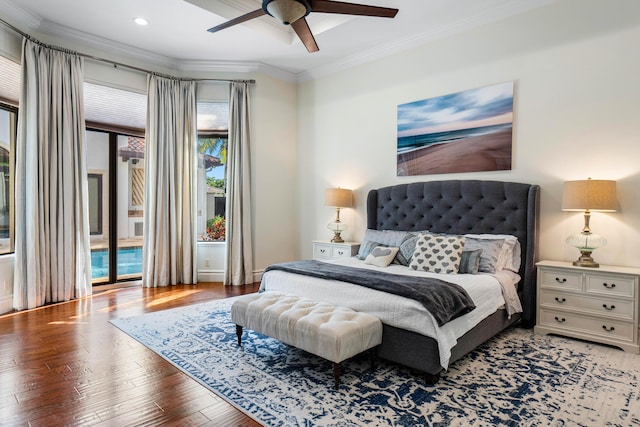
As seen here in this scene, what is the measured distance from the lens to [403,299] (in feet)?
8.98

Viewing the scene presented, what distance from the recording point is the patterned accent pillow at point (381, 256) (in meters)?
4.03

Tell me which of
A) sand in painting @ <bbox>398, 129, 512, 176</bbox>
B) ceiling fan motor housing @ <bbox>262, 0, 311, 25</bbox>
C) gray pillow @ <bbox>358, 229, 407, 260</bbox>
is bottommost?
gray pillow @ <bbox>358, 229, 407, 260</bbox>

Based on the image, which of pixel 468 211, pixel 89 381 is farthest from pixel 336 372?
pixel 468 211

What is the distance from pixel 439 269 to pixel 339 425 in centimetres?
195

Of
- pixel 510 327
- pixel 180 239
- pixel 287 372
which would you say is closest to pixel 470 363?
pixel 510 327

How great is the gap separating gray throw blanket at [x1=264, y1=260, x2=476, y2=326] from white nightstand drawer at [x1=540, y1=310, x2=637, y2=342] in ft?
3.88

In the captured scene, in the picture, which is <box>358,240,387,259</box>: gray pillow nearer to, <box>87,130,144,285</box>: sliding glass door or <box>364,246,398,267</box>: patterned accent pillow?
<box>364,246,398,267</box>: patterned accent pillow

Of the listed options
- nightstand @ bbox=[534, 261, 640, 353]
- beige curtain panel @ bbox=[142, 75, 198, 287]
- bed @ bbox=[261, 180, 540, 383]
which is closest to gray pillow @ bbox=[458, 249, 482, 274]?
bed @ bbox=[261, 180, 540, 383]

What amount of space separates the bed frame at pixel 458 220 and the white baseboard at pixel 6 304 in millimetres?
4144

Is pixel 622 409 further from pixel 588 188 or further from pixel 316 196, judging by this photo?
pixel 316 196

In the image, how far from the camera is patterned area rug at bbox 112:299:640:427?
7.21ft

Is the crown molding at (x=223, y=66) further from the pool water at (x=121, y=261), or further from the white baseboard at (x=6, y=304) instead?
the white baseboard at (x=6, y=304)

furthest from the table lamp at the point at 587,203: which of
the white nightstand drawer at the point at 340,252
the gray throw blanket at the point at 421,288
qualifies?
the white nightstand drawer at the point at 340,252

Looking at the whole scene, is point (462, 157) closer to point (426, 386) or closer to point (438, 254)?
point (438, 254)
